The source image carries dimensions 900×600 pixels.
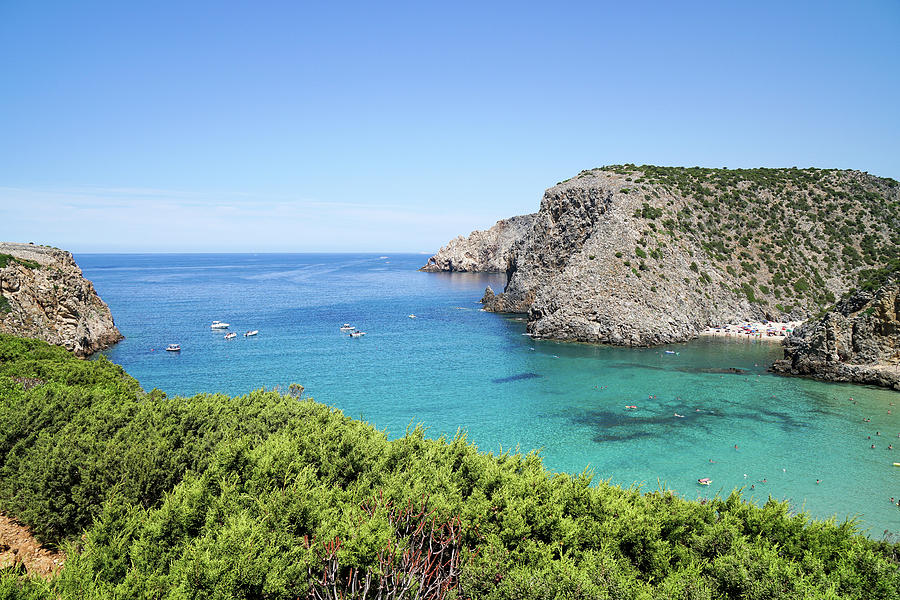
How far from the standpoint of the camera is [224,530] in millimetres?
8734

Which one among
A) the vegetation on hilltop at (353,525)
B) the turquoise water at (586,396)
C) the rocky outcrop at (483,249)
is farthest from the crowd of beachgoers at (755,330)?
the rocky outcrop at (483,249)

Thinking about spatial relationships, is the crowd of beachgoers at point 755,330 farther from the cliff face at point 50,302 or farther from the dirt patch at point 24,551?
the cliff face at point 50,302

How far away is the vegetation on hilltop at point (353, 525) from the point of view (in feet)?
28.1

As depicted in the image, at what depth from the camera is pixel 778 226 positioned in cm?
7781

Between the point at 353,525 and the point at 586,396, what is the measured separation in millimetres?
33411

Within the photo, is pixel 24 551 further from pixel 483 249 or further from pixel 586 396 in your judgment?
pixel 483 249

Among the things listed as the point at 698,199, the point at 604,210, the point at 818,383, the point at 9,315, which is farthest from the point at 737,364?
the point at 9,315

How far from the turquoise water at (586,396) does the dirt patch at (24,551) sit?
12871mm

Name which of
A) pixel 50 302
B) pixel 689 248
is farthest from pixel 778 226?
pixel 50 302

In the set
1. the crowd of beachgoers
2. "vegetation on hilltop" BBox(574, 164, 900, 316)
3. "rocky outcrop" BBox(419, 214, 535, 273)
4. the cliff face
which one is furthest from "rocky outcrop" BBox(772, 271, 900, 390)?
"rocky outcrop" BBox(419, 214, 535, 273)

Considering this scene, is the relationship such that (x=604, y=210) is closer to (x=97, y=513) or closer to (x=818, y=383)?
(x=818, y=383)

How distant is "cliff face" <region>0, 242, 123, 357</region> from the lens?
149 feet

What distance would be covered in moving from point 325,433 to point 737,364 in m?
46.8

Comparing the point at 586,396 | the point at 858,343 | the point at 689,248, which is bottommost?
the point at 586,396
